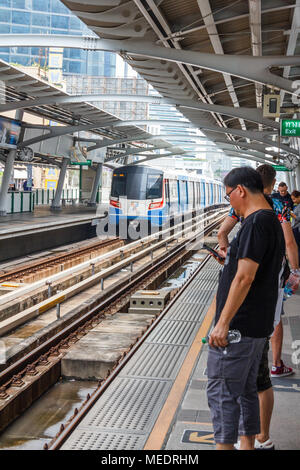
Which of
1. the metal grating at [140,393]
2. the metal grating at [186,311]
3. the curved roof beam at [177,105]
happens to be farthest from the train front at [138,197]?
the metal grating at [140,393]

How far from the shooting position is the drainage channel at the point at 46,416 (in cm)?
576

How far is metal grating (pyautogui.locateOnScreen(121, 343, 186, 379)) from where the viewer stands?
18.8 feet

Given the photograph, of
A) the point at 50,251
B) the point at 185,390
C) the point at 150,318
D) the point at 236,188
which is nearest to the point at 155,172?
the point at 50,251

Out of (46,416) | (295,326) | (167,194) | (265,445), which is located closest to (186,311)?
(295,326)

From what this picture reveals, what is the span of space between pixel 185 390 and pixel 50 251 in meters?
17.5

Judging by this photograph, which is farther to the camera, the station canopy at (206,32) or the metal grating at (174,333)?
the station canopy at (206,32)

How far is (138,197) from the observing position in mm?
22453

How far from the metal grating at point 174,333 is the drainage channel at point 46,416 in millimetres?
980

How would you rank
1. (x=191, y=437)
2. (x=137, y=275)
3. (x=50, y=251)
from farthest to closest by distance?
(x=50, y=251) < (x=137, y=275) < (x=191, y=437)

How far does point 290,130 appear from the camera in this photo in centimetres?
1641

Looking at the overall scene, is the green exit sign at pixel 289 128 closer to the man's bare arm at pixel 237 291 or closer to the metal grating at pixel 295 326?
the metal grating at pixel 295 326

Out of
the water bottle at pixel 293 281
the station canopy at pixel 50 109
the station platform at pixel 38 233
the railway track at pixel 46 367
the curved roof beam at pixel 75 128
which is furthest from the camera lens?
the curved roof beam at pixel 75 128

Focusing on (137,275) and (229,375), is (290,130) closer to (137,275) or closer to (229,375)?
(137,275)
